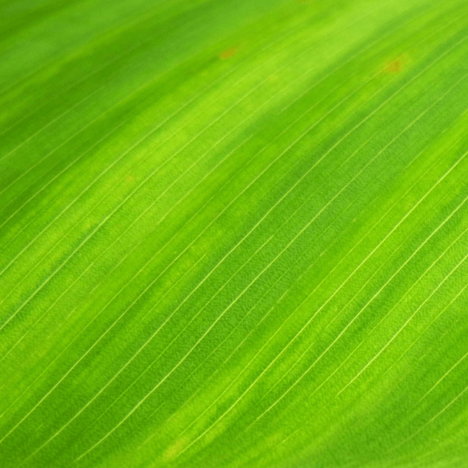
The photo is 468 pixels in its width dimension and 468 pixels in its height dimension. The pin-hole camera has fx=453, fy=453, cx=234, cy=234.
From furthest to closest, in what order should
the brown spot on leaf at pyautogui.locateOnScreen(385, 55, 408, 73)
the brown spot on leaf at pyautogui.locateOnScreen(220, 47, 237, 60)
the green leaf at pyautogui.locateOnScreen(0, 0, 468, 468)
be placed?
the brown spot on leaf at pyautogui.locateOnScreen(220, 47, 237, 60) < the brown spot on leaf at pyautogui.locateOnScreen(385, 55, 408, 73) < the green leaf at pyautogui.locateOnScreen(0, 0, 468, 468)

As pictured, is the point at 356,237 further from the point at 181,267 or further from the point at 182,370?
the point at 182,370

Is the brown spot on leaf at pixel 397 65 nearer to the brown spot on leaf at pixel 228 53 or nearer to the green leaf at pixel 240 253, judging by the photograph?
the green leaf at pixel 240 253

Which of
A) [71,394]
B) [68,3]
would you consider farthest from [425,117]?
[68,3]

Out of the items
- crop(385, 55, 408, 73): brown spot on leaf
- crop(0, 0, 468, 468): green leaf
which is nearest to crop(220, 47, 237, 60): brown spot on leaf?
crop(0, 0, 468, 468): green leaf

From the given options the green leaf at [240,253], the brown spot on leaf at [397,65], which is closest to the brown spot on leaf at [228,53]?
the green leaf at [240,253]

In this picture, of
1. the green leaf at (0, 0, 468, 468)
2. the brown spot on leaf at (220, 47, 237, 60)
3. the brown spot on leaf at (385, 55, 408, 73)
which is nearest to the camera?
the green leaf at (0, 0, 468, 468)

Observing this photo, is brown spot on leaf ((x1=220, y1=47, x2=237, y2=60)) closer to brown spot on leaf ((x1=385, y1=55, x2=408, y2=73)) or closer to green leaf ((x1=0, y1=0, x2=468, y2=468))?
green leaf ((x1=0, y1=0, x2=468, y2=468))

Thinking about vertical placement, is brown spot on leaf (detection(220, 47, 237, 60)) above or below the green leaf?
above
